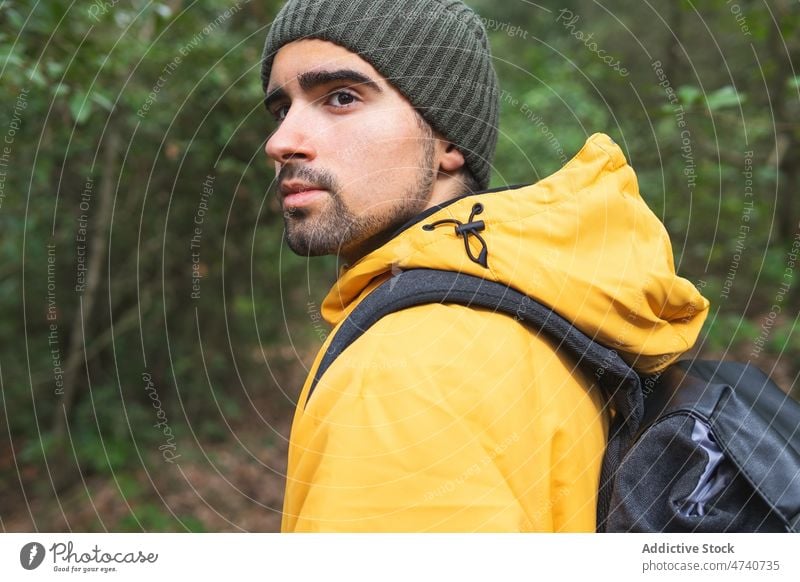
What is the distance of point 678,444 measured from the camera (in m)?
1.11

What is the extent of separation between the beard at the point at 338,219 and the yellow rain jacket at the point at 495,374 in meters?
0.08

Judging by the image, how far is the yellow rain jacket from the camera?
0.96 metres

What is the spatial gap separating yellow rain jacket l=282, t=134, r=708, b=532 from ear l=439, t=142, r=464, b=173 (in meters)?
0.26

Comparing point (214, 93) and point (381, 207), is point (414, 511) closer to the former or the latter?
point (381, 207)

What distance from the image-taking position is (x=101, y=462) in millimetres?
4266

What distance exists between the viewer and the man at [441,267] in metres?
0.96

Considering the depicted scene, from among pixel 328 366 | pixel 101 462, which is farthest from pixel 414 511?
pixel 101 462

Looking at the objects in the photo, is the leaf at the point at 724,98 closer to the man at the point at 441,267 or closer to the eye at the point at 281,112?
the man at the point at 441,267

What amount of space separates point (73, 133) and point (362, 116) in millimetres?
2922

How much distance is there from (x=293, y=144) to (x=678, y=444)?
874 millimetres

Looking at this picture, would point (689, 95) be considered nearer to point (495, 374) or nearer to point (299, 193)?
point (299, 193)

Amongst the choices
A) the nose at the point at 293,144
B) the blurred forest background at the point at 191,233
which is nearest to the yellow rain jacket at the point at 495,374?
the nose at the point at 293,144

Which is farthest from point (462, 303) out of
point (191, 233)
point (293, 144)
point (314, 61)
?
point (191, 233)
